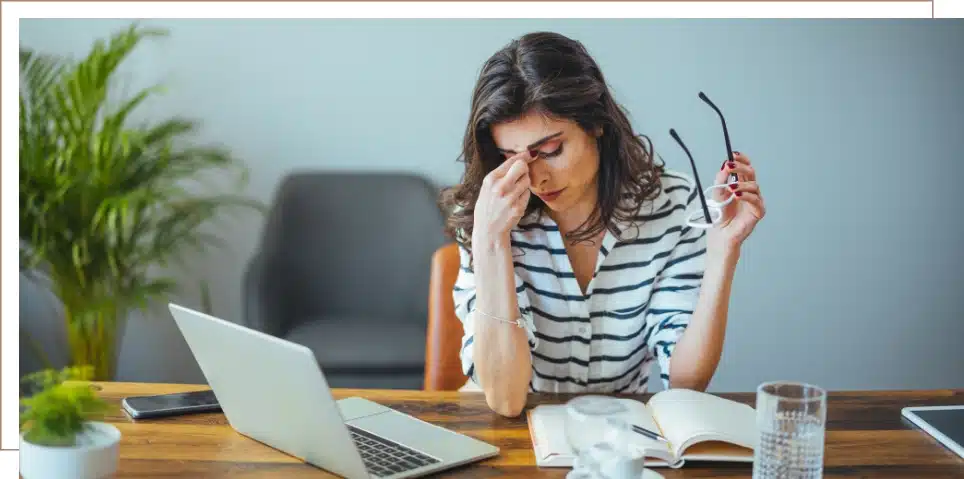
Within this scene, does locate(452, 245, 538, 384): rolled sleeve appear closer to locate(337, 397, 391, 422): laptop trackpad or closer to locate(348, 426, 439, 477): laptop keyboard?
locate(337, 397, 391, 422): laptop trackpad

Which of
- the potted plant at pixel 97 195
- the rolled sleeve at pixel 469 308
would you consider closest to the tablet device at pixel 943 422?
the rolled sleeve at pixel 469 308

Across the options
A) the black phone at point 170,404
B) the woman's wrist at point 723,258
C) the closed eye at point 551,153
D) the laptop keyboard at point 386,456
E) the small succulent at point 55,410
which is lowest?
the laptop keyboard at point 386,456

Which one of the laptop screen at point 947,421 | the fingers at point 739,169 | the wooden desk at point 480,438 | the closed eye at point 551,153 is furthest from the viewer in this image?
the closed eye at point 551,153

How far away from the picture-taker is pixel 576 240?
172 centimetres

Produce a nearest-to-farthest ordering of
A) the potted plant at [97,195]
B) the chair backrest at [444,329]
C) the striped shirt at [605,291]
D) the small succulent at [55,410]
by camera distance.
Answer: the small succulent at [55,410] < the striped shirt at [605,291] < the chair backrest at [444,329] < the potted plant at [97,195]

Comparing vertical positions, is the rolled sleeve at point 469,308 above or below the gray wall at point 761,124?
below

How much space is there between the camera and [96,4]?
10.3 feet

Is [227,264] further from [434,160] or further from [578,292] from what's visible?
[578,292]

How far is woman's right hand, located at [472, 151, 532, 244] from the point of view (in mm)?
1536

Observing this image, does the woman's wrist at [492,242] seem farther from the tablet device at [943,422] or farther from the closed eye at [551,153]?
the tablet device at [943,422]

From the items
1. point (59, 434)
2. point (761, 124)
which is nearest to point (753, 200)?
point (59, 434)

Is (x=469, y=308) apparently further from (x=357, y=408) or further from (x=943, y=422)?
(x=943, y=422)

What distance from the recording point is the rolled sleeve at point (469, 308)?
1.62m

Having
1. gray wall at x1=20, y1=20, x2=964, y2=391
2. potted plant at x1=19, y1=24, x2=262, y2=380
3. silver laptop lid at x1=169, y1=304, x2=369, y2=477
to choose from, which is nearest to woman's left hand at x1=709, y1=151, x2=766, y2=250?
silver laptop lid at x1=169, y1=304, x2=369, y2=477
